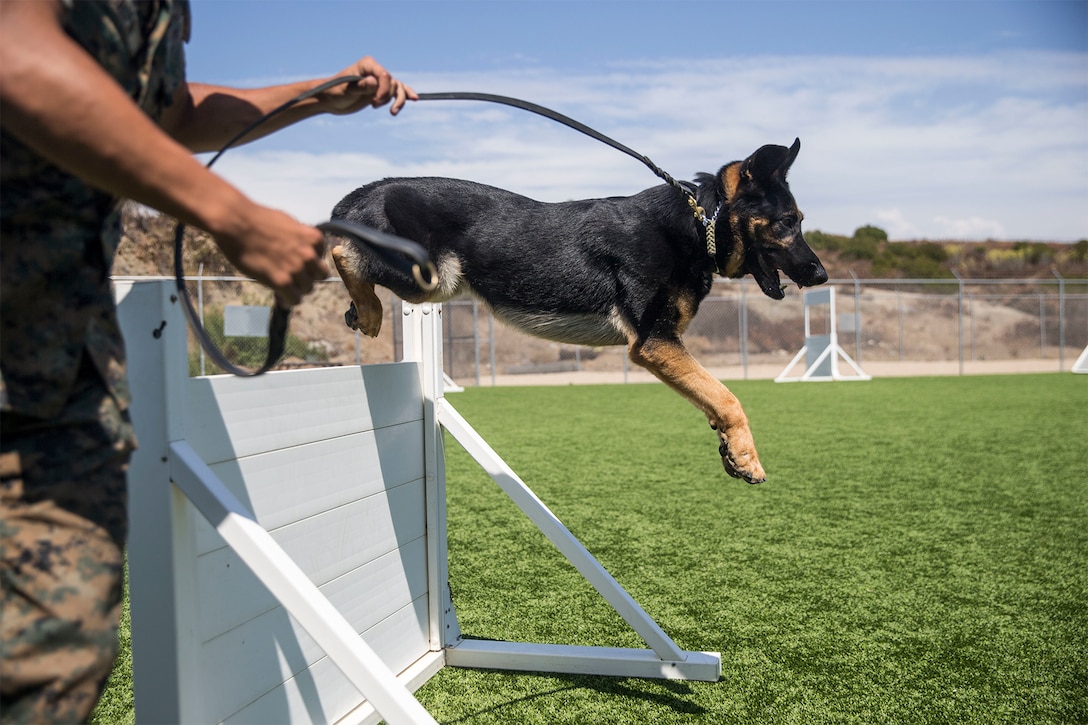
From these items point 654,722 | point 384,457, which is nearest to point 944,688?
point 654,722

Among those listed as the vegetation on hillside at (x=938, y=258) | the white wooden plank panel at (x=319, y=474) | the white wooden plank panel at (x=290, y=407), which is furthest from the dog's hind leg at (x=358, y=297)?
the vegetation on hillside at (x=938, y=258)

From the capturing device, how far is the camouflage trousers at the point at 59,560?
1.05m

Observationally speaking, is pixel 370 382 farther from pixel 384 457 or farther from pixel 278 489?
pixel 278 489

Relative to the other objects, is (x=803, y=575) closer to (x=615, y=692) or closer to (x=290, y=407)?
(x=615, y=692)

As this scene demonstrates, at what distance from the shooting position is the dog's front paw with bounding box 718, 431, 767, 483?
2.60 m

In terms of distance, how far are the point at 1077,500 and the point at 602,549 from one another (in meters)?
3.83

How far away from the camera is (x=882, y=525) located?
5.57m

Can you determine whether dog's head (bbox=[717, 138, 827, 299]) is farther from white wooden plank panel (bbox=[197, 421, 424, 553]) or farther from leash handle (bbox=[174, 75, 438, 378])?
leash handle (bbox=[174, 75, 438, 378])

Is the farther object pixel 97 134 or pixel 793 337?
pixel 793 337

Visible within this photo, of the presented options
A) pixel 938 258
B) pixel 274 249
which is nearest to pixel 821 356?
pixel 274 249

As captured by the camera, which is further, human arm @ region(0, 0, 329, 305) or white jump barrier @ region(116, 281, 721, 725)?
white jump barrier @ region(116, 281, 721, 725)

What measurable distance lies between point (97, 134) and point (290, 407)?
58.9 inches

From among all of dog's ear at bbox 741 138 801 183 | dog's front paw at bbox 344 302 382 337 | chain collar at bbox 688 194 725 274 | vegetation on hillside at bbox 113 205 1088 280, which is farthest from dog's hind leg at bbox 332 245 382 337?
vegetation on hillside at bbox 113 205 1088 280

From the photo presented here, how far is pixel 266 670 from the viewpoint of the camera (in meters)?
2.24
